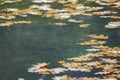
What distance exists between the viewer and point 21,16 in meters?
7.01

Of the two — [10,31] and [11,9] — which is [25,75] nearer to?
[10,31]

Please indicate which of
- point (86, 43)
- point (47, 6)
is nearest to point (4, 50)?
point (86, 43)

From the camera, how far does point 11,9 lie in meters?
7.36

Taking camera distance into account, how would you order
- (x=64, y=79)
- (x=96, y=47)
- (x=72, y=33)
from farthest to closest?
(x=72, y=33) → (x=96, y=47) → (x=64, y=79)

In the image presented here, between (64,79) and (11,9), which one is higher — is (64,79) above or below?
below

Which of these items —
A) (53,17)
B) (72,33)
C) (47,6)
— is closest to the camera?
(72,33)

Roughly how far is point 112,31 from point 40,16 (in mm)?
1601

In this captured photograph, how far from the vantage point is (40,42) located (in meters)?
5.79

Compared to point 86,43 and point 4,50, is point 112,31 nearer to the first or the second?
point 86,43

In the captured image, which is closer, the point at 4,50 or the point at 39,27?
the point at 4,50

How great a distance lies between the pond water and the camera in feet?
16.2

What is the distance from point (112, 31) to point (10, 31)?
5.96 ft

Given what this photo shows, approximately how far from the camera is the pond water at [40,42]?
493 centimetres

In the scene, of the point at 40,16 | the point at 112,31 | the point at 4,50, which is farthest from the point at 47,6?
the point at 4,50
